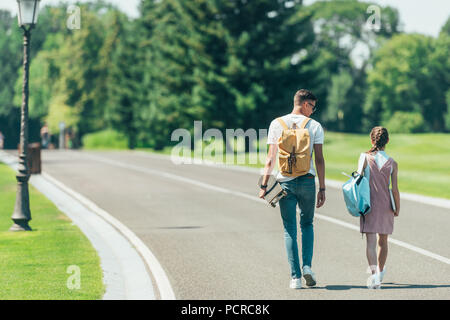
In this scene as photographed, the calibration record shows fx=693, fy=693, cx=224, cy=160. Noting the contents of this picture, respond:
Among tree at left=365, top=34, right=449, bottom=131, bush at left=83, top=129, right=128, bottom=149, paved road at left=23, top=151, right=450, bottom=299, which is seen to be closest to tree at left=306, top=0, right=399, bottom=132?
tree at left=365, top=34, right=449, bottom=131

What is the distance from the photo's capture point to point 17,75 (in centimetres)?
9738

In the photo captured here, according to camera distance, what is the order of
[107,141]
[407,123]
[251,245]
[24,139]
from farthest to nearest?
1. [407,123]
2. [107,141]
3. [24,139]
4. [251,245]

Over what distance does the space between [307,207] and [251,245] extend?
11.1 ft

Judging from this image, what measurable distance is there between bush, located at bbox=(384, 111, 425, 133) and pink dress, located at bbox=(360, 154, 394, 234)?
7433 cm

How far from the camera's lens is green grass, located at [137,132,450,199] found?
75.4ft

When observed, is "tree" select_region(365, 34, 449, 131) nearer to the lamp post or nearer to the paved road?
the paved road

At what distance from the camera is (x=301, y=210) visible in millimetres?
7602

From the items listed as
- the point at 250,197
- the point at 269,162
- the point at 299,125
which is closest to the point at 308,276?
the point at 269,162

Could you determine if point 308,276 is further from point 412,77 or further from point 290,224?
point 412,77
